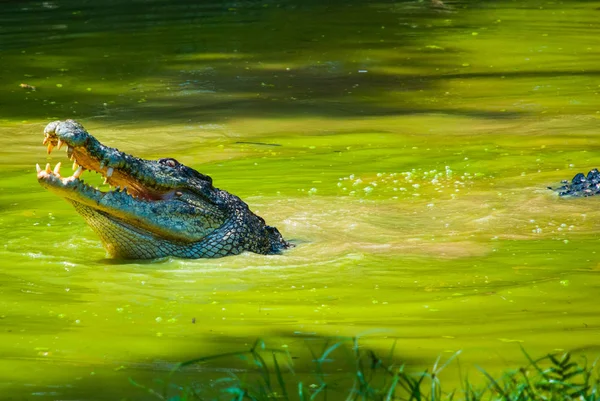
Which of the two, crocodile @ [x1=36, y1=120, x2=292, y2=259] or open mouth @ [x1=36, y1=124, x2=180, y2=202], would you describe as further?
crocodile @ [x1=36, y1=120, x2=292, y2=259]

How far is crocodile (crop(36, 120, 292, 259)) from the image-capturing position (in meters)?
6.80

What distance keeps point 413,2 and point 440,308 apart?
18.1 metres

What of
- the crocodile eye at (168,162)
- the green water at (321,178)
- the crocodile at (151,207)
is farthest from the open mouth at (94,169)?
the green water at (321,178)

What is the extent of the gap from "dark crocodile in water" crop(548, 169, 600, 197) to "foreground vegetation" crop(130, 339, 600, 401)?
4.42 metres

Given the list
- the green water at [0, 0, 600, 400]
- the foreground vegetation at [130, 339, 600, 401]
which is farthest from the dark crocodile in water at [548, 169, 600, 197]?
the foreground vegetation at [130, 339, 600, 401]

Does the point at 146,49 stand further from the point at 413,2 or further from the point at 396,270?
the point at 396,270

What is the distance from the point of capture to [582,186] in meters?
8.88

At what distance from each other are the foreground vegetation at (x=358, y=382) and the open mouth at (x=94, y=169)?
7.71 ft

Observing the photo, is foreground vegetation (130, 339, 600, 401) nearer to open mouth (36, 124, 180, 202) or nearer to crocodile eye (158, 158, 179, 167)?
open mouth (36, 124, 180, 202)

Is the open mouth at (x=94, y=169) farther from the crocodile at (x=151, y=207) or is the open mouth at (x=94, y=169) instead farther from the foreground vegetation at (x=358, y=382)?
the foreground vegetation at (x=358, y=382)

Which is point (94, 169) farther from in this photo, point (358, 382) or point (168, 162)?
point (358, 382)

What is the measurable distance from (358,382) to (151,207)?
3.20 m

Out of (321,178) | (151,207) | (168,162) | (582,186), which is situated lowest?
(321,178)

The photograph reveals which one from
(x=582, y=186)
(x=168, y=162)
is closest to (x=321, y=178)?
(x=582, y=186)
